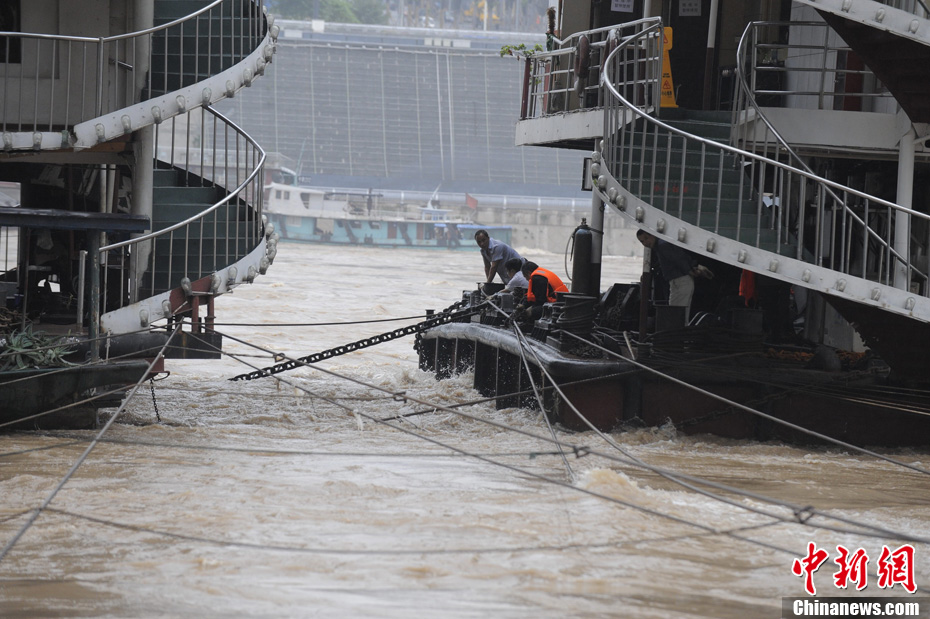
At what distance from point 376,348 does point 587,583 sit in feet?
50.2

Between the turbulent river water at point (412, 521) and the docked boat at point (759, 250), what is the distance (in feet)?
1.69

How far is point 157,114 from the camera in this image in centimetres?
1202

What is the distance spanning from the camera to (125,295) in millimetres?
12984

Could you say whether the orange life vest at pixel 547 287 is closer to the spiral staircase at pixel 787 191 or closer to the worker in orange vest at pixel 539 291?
the worker in orange vest at pixel 539 291

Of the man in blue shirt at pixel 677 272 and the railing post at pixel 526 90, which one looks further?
the railing post at pixel 526 90

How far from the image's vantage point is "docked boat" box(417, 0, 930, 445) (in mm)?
10891

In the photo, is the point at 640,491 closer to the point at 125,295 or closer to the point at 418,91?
the point at 125,295

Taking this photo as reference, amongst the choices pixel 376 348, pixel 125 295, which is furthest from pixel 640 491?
pixel 376 348

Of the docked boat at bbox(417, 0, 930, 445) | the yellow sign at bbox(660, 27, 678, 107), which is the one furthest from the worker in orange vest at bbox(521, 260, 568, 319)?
the yellow sign at bbox(660, 27, 678, 107)

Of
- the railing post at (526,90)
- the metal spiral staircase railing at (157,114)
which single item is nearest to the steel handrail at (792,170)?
the metal spiral staircase railing at (157,114)

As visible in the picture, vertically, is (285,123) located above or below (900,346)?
above

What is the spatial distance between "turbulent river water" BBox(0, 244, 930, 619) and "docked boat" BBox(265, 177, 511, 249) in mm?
49855

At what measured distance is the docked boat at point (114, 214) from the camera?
34.8ft
